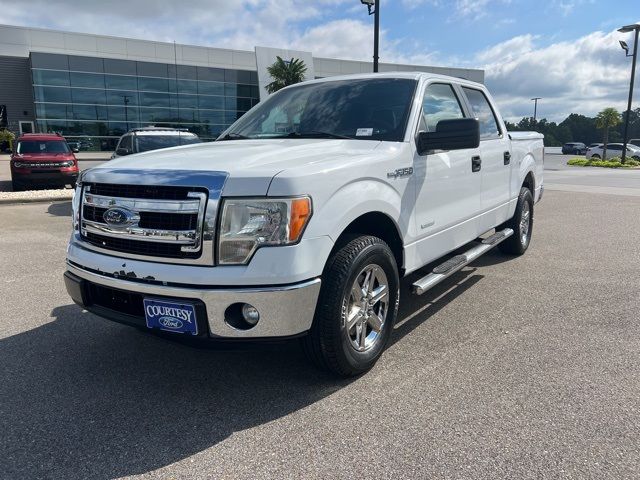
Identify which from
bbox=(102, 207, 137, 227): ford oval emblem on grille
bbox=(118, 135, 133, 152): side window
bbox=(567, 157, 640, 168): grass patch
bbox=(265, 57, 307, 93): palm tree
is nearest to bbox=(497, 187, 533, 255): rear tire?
bbox=(102, 207, 137, 227): ford oval emblem on grille

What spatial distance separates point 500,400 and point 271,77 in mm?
40923

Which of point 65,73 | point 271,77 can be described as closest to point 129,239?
point 271,77

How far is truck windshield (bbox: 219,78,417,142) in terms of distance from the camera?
3.83 metres

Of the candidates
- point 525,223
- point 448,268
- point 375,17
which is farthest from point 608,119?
point 448,268

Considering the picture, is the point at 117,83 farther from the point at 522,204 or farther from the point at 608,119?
the point at 522,204

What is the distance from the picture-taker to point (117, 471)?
2.40m

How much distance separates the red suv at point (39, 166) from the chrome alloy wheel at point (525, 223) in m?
12.3

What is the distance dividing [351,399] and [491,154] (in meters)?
3.19

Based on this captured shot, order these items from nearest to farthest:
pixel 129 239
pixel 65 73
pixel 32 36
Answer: pixel 129 239, pixel 65 73, pixel 32 36

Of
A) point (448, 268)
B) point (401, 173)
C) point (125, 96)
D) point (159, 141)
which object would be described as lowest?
point (448, 268)

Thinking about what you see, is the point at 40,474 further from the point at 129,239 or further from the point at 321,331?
the point at 321,331

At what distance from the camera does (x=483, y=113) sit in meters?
5.39

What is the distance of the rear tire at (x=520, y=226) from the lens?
624 centimetres

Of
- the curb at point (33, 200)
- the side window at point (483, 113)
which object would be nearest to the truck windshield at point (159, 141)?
the curb at point (33, 200)
